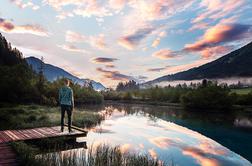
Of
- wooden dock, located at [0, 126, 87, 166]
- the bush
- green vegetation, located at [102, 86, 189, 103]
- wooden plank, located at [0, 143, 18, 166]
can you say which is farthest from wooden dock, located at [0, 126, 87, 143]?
green vegetation, located at [102, 86, 189, 103]

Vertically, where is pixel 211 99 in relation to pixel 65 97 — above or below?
below

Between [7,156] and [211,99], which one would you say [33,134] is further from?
[211,99]

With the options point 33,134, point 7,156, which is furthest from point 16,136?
point 7,156

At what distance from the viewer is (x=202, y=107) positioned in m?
83.7

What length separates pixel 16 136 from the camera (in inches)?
650

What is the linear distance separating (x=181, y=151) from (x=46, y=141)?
9499 mm

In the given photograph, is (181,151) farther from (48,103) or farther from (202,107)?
(202,107)

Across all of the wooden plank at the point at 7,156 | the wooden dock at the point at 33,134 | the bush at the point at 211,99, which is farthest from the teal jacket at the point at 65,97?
the bush at the point at 211,99

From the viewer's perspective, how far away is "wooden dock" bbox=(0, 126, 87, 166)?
1158 cm

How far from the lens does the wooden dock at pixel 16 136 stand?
1158 cm

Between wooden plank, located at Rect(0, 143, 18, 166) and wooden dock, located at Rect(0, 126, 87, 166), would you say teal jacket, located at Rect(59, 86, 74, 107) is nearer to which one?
wooden dock, located at Rect(0, 126, 87, 166)

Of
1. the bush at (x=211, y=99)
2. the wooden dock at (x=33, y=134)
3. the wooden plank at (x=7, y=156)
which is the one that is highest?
the bush at (x=211, y=99)

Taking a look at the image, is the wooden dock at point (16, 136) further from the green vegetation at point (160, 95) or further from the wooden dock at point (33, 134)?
the green vegetation at point (160, 95)

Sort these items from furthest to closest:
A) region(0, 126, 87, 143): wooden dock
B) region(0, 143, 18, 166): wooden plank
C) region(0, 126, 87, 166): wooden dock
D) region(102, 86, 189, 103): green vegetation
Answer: region(102, 86, 189, 103): green vegetation
region(0, 126, 87, 143): wooden dock
region(0, 126, 87, 166): wooden dock
region(0, 143, 18, 166): wooden plank
